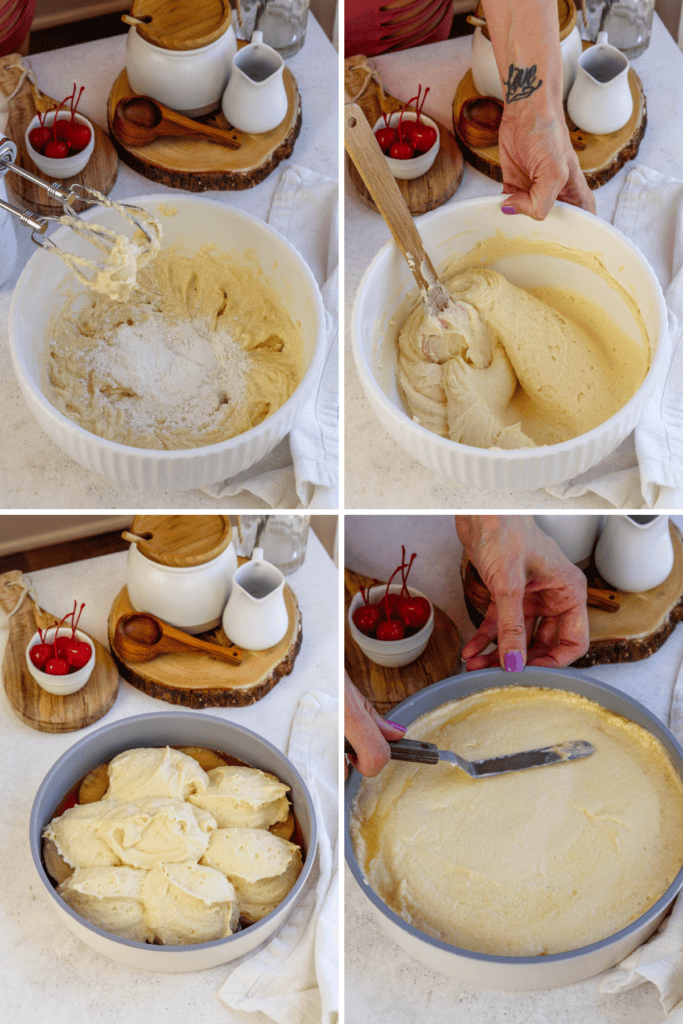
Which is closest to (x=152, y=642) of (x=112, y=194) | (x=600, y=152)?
(x=112, y=194)

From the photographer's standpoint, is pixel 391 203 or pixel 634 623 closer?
pixel 391 203

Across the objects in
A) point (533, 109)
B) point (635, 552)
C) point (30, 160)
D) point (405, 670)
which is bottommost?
point (405, 670)

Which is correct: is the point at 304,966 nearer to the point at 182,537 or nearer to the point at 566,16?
the point at 182,537

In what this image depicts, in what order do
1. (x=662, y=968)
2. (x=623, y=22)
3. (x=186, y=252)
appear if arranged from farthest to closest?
(x=623, y=22), (x=186, y=252), (x=662, y=968)

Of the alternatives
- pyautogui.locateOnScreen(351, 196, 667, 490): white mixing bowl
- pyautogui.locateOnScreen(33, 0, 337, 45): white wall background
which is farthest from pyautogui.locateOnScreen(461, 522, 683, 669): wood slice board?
pyautogui.locateOnScreen(33, 0, 337, 45): white wall background

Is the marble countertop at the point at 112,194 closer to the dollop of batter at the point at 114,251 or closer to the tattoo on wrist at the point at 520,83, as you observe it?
the dollop of batter at the point at 114,251

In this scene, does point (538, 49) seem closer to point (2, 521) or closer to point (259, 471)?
point (259, 471)

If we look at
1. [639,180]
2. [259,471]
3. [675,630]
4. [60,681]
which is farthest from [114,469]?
[639,180]

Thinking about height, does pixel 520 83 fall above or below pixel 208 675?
above
